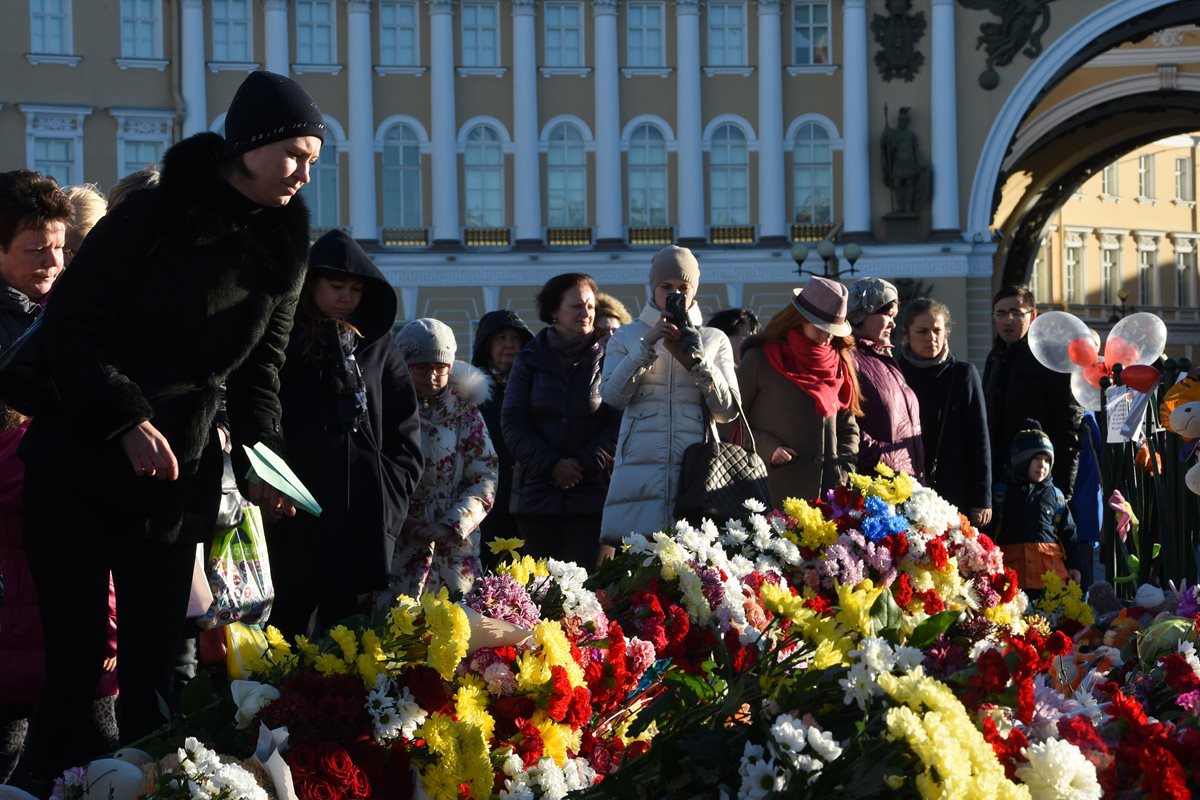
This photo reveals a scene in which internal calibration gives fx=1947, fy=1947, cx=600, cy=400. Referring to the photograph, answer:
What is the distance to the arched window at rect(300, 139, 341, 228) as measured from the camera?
36500 millimetres

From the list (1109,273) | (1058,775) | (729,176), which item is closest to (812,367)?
(1058,775)

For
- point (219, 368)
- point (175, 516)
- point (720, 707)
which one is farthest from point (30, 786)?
point (720, 707)

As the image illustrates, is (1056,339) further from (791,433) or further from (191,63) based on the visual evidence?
(191,63)

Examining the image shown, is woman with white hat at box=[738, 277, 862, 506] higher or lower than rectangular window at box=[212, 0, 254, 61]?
lower

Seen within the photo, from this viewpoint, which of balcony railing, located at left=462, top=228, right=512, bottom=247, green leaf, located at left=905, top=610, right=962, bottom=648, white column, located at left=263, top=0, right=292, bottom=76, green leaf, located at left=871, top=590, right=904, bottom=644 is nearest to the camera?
green leaf, located at left=905, top=610, right=962, bottom=648

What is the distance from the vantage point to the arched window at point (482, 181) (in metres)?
37.3

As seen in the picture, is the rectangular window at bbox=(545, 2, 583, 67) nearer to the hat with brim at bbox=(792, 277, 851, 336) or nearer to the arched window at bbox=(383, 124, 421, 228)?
the arched window at bbox=(383, 124, 421, 228)

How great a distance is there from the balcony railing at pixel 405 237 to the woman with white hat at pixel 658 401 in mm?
30122

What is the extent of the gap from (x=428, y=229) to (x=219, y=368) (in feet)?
109

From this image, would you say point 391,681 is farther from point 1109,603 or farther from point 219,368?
point 1109,603

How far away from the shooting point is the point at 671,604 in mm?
4109

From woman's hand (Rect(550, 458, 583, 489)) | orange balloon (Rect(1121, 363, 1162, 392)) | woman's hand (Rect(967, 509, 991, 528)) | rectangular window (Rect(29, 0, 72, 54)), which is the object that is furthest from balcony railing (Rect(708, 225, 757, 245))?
woman's hand (Rect(550, 458, 583, 489))

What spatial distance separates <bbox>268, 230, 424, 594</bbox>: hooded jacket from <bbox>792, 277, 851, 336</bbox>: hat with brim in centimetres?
203

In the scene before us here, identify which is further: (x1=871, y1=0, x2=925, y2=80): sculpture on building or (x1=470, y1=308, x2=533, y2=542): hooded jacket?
(x1=871, y1=0, x2=925, y2=80): sculpture on building
